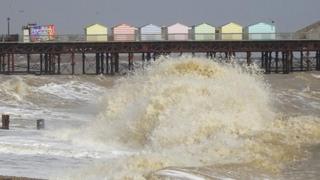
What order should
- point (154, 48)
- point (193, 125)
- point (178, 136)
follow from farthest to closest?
point (154, 48) < point (193, 125) < point (178, 136)

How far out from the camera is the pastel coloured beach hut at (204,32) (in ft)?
193

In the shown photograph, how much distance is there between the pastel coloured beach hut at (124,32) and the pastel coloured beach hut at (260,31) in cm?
1065

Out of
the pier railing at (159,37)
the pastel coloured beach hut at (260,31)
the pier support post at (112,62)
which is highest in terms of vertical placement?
the pastel coloured beach hut at (260,31)

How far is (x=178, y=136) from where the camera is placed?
13742 mm

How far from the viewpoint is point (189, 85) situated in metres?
17.4

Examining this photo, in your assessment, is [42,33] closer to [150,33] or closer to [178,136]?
[150,33]

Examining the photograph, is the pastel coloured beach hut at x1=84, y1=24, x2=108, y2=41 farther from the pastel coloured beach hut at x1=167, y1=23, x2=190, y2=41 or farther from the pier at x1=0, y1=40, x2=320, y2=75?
the pastel coloured beach hut at x1=167, y1=23, x2=190, y2=41

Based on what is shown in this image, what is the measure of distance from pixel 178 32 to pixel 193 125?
156ft

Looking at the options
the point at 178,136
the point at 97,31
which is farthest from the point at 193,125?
the point at 97,31

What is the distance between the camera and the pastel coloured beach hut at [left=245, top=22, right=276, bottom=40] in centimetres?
5938

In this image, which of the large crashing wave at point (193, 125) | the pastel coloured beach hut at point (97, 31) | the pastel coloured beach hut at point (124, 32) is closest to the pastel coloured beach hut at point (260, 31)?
the pastel coloured beach hut at point (124, 32)

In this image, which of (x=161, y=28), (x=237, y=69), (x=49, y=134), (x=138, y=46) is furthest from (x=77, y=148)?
(x=161, y=28)

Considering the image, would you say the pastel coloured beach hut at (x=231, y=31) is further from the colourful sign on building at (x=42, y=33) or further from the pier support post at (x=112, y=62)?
the colourful sign on building at (x=42, y=33)

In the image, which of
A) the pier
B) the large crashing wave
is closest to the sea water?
the large crashing wave
